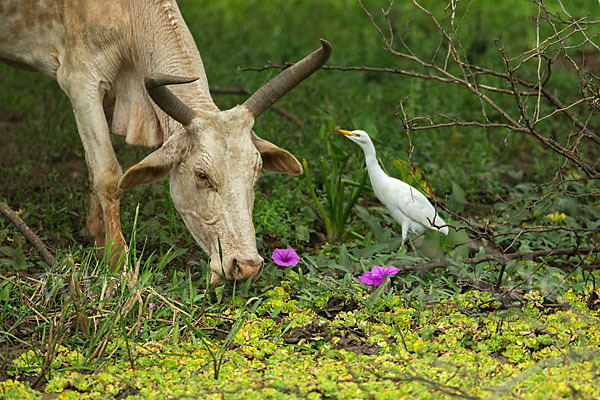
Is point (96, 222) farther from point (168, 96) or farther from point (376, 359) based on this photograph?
point (376, 359)

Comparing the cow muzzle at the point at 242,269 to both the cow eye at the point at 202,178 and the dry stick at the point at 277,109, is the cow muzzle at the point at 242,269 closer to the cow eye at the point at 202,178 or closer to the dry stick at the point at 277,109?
the cow eye at the point at 202,178

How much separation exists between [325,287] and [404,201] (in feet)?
2.73

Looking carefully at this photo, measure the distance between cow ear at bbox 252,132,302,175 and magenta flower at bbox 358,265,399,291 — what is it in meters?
0.78

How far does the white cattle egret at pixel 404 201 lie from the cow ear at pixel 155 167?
1.09 metres

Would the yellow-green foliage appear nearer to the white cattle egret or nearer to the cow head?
the cow head

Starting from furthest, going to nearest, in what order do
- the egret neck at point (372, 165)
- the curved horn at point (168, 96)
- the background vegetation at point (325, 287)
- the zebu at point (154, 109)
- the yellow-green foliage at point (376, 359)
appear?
the egret neck at point (372, 165) → the zebu at point (154, 109) → the curved horn at point (168, 96) → the background vegetation at point (325, 287) → the yellow-green foliage at point (376, 359)

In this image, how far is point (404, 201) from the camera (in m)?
5.20

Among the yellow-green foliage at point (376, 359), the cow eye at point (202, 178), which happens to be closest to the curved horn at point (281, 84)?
the cow eye at point (202, 178)

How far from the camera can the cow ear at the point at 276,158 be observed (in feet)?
16.1

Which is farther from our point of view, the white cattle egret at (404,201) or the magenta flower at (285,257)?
the white cattle egret at (404,201)

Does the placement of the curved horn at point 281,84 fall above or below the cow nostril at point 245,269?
above

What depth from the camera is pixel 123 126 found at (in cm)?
559

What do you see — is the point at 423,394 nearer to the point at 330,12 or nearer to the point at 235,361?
the point at 235,361

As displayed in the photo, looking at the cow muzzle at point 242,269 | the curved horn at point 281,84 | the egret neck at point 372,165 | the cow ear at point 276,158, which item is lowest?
the cow muzzle at point 242,269
